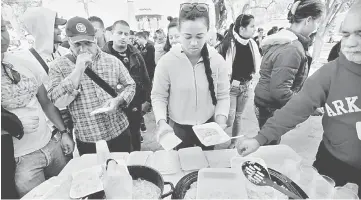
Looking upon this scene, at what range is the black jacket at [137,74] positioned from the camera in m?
2.37

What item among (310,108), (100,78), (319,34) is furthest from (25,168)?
(319,34)

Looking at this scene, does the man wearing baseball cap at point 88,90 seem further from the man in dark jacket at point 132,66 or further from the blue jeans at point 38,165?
the man in dark jacket at point 132,66

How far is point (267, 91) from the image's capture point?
192 centimetres

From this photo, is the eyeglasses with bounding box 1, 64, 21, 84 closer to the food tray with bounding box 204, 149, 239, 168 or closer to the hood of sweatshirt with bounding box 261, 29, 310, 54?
the food tray with bounding box 204, 149, 239, 168

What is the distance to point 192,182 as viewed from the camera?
84cm

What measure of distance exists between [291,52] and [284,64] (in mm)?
99

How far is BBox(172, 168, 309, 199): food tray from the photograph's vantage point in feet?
2.52

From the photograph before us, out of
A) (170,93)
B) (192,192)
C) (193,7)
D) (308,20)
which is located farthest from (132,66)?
(192,192)

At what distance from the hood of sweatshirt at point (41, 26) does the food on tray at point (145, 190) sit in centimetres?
157

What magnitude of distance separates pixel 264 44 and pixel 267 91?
0.41 metres

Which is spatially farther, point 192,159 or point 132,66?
point 132,66

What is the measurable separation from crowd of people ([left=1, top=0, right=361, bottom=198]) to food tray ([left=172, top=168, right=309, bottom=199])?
22 centimetres

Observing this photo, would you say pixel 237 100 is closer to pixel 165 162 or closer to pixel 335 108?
pixel 335 108

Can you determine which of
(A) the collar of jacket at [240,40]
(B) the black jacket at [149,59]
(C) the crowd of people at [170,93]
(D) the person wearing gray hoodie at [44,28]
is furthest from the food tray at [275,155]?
(B) the black jacket at [149,59]
